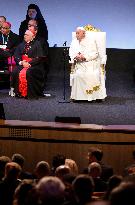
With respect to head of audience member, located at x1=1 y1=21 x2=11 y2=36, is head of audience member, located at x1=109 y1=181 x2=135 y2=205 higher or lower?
lower

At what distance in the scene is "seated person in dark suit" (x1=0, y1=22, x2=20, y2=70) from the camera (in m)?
11.1

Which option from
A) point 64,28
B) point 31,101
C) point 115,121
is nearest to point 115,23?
point 64,28

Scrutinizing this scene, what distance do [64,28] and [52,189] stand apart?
895cm

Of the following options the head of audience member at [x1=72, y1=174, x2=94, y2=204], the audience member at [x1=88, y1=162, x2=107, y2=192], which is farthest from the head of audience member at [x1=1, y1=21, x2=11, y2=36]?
the head of audience member at [x1=72, y1=174, x2=94, y2=204]

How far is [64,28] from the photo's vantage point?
1240 cm

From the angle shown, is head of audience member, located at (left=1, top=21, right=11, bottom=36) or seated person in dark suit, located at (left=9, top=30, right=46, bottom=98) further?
head of audience member, located at (left=1, top=21, right=11, bottom=36)

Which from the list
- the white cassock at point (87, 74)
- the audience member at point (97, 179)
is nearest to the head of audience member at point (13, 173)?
the audience member at point (97, 179)

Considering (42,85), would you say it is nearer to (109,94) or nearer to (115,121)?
(109,94)

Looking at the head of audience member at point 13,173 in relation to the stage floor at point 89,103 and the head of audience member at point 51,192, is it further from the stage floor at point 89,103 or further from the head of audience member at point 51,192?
the stage floor at point 89,103

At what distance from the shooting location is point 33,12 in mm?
11234

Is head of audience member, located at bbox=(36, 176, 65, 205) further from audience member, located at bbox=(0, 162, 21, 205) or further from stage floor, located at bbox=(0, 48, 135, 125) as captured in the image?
stage floor, located at bbox=(0, 48, 135, 125)

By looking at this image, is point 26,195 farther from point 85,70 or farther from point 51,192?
point 85,70

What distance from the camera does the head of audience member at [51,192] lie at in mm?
3600

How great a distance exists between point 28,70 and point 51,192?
7.07 m
